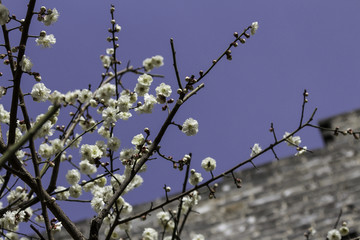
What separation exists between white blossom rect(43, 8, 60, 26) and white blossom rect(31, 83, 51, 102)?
267 mm

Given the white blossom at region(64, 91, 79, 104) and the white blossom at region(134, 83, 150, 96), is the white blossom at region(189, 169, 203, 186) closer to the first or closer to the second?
the white blossom at region(134, 83, 150, 96)

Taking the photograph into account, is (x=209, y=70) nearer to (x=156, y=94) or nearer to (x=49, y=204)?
(x=156, y=94)

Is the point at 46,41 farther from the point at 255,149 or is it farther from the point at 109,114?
the point at 255,149

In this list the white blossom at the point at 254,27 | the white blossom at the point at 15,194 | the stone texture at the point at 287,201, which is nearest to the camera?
the white blossom at the point at 254,27

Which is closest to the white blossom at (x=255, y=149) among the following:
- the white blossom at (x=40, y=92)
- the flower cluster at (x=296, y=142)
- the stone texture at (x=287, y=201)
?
the flower cluster at (x=296, y=142)

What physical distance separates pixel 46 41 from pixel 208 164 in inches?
36.6

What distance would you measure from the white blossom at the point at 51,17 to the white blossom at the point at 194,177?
3.00 feet

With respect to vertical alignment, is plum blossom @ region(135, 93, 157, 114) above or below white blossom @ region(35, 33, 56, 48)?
below

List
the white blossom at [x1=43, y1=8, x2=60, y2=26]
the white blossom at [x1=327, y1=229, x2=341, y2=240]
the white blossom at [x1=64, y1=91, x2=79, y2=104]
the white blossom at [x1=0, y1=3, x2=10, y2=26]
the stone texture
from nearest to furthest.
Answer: the white blossom at [x1=0, y1=3, x2=10, y2=26], the white blossom at [x1=64, y1=91, x2=79, y2=104], the white blossom at [x1=43, y1=8, x2=60, y2=26], the white blossom at [x1=327, y1=229, x2=341, y2=240], the stone texture

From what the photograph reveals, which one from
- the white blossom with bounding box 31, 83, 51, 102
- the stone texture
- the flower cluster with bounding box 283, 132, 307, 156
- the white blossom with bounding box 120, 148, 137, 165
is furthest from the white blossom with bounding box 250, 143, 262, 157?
the stone texture

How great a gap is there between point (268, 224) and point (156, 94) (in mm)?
2796

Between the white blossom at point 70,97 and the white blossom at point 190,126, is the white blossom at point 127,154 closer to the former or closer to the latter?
the white blossom at point 190,126

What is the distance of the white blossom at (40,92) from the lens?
2.20 meters

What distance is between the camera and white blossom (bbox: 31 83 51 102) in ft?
7.22
